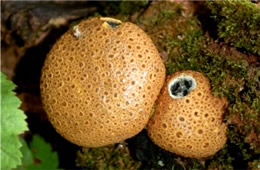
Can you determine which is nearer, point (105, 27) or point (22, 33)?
point (105, 27)

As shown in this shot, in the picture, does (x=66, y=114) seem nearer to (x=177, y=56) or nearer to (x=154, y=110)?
(x=154, y=110)

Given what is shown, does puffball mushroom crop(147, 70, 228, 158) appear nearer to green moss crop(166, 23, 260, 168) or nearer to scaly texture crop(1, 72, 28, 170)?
green moss crop(166, 23, 260, 168)

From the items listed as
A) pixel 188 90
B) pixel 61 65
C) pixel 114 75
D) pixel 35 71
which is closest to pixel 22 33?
pixel 35 71

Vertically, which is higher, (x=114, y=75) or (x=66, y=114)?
(x=114, y=75)

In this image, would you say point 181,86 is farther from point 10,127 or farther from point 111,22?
point 10,127

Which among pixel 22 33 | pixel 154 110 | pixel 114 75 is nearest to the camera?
pixel 114 75

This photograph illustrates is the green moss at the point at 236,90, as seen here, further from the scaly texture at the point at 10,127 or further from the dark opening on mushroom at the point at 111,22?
the scaly texture at the point at 10,127

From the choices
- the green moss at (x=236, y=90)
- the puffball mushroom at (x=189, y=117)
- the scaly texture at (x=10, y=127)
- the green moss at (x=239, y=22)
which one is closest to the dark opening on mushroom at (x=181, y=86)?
the puffball mushroom at (x=189, y=117)

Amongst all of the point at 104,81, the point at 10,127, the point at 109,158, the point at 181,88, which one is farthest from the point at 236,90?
the point at 10,127

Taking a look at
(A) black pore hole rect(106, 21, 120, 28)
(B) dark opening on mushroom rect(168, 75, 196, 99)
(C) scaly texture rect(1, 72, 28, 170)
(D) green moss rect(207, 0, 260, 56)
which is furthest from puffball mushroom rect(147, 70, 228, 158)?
(C) scaly texture rect(1, 72, 28, 170)
